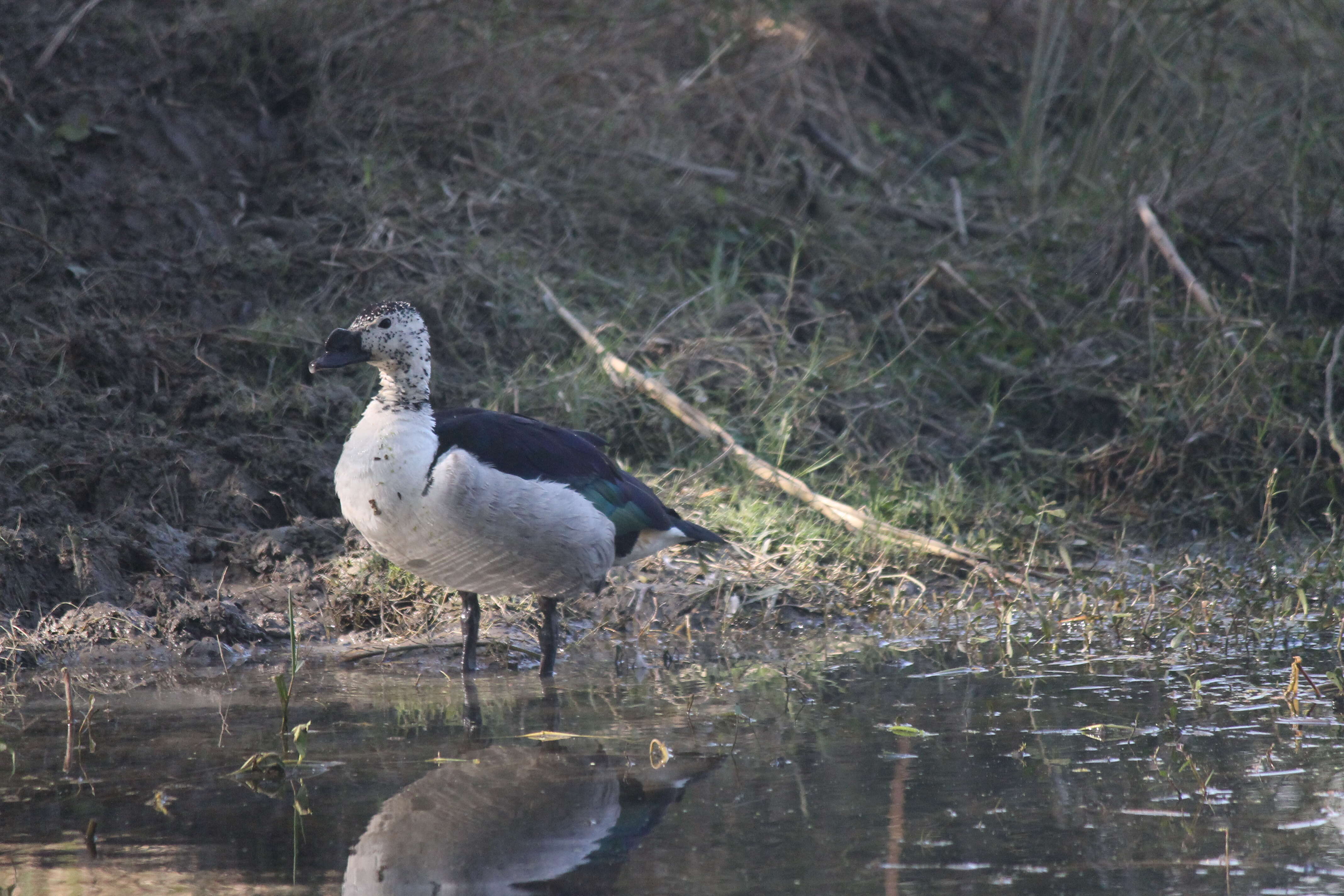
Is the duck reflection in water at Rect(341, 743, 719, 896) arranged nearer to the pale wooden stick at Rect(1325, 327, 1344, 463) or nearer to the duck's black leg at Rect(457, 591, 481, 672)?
the duck's black leg at Rect(457, 591, 481, 672)

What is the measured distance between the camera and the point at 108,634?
17.0 feet

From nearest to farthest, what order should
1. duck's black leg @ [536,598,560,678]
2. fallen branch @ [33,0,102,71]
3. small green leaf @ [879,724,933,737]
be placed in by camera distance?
small green leaf @ [879,724,933,737] → duck's black leg @ [536,598,560,678] → fallen branch @ [33,0,102,71]

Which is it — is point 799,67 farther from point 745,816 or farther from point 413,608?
point 745,816

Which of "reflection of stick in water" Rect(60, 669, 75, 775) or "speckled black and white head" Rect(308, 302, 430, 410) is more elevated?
"speckled black and white head" Rect(308, 302, 430, 410)

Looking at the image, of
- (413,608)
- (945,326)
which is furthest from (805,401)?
(413,608)

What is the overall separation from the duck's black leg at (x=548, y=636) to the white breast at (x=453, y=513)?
0.20 metres

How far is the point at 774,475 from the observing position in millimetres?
6582

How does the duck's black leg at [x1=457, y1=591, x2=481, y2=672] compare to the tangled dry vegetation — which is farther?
the tangled dry vegetation

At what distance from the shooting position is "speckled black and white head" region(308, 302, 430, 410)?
484 centimetres

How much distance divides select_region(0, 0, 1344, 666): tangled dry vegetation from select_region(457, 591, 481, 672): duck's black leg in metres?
0.46

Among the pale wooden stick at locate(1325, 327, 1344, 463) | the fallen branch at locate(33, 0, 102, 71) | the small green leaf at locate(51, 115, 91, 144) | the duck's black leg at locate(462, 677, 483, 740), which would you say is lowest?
the duck's black leg at locate(462, 677, 483, 740)

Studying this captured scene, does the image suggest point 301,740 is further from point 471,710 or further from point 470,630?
point 470,630

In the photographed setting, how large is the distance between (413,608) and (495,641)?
443mm

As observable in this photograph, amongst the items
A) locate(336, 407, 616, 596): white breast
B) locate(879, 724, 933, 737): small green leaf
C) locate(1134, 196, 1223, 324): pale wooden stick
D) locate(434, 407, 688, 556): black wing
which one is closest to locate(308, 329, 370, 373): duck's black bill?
locate(336, 407, 616, 596): white breast
